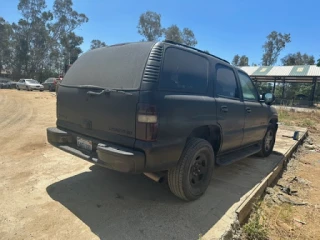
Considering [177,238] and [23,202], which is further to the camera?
[23,202]

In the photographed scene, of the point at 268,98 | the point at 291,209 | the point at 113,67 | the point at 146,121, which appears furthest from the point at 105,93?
the point at 268,98

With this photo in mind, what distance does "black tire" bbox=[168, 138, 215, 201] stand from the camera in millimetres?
2871

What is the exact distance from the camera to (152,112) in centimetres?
244

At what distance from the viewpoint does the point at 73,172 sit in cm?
388

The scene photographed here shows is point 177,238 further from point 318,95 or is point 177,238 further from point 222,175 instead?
point 318,95

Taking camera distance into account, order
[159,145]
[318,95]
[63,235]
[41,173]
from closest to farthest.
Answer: [63,235] → [159,145] → [41,173] → [318,95]

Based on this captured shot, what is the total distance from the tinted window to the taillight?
1.04 ft

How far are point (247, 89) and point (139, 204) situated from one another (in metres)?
3.01

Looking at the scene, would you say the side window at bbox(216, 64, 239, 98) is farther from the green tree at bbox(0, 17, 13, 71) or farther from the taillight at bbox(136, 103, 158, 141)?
the green tree at bbox(0, 17, 13, 71)

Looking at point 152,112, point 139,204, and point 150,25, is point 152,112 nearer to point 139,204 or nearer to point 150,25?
point 139,204

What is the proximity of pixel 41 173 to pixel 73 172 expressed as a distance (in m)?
0.49

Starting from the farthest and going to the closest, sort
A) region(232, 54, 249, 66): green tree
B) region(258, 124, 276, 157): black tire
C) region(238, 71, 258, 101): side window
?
region(232, 54, 249, 66): green tree, region(258, 124, 276, 157): black tire, region(238, 71, 258, 101): side window

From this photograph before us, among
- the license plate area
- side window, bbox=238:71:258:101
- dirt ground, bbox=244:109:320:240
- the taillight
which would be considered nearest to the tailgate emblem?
the license plate area

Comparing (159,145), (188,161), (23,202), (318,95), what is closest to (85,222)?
(23,202)
